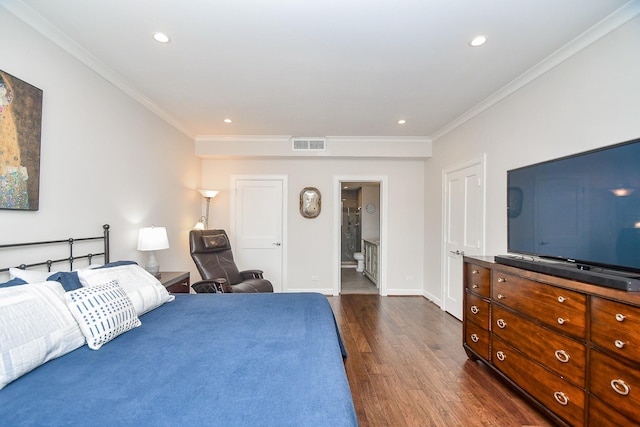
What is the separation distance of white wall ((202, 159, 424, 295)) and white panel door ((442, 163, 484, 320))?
2.61 ft

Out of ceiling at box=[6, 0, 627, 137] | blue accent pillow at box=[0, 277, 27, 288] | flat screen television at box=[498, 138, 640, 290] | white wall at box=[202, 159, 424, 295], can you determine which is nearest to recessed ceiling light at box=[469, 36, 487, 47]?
ceiling at box=[6, 0, 627, 137]

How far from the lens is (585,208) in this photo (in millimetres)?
1684

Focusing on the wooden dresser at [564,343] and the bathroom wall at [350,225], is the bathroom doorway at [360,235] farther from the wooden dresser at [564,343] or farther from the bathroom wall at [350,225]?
the wooden dresser at [564,343]

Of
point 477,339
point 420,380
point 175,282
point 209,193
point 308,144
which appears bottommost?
point 420,380

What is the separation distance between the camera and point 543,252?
2.01 m

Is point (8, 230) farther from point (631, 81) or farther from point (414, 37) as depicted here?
point (631, 81)

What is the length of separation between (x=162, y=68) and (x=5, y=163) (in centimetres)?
132

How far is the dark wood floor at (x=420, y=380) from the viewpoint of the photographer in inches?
71.2

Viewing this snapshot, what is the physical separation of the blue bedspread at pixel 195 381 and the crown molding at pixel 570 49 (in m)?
Result: 2.60

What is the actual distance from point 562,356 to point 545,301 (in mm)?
306

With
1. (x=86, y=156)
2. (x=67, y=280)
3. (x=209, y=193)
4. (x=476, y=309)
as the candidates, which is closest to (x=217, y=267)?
(x=209, y=193)

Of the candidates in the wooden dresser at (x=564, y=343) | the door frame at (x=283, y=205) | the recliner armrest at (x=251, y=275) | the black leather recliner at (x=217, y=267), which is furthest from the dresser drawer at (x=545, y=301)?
the door frame at (x=283, y=205)

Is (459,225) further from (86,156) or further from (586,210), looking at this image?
(86,156)

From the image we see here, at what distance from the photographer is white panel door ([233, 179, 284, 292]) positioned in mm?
4715
